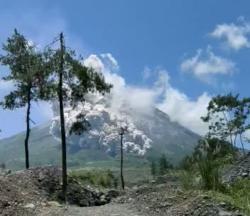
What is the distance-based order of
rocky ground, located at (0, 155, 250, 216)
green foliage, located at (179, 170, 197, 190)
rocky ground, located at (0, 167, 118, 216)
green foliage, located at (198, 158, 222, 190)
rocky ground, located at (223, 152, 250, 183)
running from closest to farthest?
rocky ground, located at (0, 155, 250, 216), green foliage, located at (198, 158, 222, 190), green foliage, located at (179, 170, 197, 190), rocky ground, located at (0, 167, 118, 216), rocky ground, located at (223, 152, 250, 183)

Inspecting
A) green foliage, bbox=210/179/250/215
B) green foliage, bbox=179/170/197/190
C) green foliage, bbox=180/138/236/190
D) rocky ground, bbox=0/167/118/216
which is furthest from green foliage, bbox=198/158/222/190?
rocky ground, bbox=0/167/118/216

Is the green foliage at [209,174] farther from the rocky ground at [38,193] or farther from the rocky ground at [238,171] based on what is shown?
the rocky ground at [238,171]

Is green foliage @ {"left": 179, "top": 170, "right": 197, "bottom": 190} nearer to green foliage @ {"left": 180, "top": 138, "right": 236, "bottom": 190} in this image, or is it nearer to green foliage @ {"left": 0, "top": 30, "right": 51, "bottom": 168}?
green foliage @ {"left": 180, "top": 138, "right": 236, "bottom": 190}

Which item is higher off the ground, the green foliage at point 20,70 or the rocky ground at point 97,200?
the green foliage at point 20,70

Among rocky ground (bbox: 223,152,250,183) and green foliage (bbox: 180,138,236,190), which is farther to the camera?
rocky ground (bbox: 223,152,250,183)

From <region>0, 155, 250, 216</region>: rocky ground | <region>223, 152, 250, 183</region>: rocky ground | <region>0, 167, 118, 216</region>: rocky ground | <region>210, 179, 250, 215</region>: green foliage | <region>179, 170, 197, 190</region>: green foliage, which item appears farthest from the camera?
<region>223, 152, 250, 183</region>: rocky ground

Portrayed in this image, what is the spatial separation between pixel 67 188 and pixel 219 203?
19.7 meters

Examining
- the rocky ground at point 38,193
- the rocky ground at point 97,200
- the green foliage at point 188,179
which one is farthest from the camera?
the rocky ground at point 38,193

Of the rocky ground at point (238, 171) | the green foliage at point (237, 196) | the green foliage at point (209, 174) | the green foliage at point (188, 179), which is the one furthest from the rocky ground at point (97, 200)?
the green foliage at point (209, 174)

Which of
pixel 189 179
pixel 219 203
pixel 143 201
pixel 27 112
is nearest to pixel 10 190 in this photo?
pixel 143 201

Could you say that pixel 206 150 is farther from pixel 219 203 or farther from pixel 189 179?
pixel 219 203

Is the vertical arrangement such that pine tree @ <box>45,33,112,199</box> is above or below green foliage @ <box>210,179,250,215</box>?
above

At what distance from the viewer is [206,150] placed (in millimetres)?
19016

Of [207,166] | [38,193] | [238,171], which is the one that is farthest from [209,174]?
[38,193]
